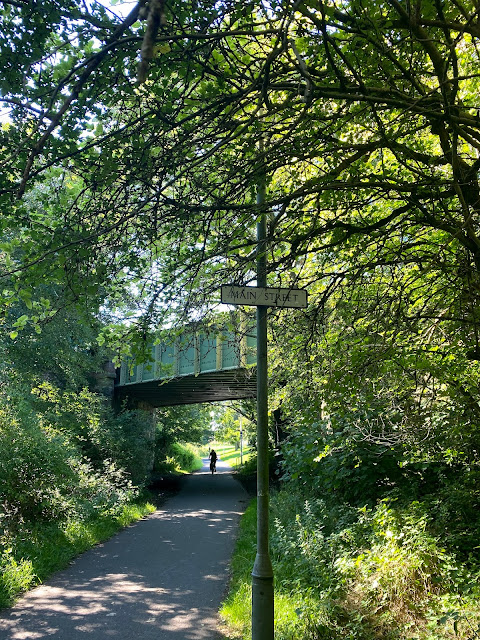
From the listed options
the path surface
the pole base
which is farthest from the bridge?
the pole base

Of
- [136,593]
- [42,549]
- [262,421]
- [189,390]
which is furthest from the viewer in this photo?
[189,390]

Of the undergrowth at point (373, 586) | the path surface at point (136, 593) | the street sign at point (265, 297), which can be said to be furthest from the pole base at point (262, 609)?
the street sign at point (265, 297)

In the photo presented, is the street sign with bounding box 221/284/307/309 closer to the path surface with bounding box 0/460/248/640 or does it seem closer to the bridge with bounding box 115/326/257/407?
the path surface with bounding box 0/460/248/640

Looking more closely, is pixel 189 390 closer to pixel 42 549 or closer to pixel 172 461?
pixel 42 549

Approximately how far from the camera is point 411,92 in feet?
13.9

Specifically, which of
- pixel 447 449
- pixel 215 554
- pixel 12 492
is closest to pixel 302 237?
pixel 447 449

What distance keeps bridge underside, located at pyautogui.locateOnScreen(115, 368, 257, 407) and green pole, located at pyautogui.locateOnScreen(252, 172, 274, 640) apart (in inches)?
401

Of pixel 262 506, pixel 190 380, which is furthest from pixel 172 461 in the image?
pixel 262 506

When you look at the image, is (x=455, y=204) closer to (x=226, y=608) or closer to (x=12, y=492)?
(x=226, y=608)

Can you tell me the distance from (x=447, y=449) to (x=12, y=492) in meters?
8.43

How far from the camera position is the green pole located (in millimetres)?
4715

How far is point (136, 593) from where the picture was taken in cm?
761

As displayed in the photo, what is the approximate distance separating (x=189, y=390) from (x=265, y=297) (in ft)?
55.9

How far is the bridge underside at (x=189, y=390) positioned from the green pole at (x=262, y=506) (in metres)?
10.2
